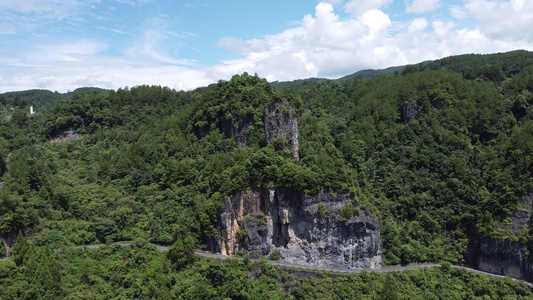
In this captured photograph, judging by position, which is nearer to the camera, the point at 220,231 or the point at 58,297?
the point at 58,297

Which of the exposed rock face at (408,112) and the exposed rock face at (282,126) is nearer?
the exposed rock face at (282,126)

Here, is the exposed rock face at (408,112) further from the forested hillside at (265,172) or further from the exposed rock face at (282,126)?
the exposed rock face at (282,126)

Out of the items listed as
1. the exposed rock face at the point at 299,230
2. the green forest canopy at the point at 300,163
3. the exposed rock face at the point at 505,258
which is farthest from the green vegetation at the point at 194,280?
the green forest canopy at the point at 300,163

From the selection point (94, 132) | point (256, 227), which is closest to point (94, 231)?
point (256, 227)

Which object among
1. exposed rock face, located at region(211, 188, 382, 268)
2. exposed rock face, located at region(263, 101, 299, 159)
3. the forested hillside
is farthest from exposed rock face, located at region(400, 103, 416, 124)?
exposed rock face, located at region(211, 188, 382, 268)

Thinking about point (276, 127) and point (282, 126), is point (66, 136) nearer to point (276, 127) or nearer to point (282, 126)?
point (276, 127)

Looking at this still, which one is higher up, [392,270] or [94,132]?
[94,132]

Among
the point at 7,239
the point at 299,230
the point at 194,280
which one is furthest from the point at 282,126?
the point at 7,239

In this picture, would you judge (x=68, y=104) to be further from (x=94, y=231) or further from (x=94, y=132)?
(x=94, y=231)
